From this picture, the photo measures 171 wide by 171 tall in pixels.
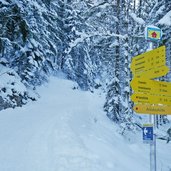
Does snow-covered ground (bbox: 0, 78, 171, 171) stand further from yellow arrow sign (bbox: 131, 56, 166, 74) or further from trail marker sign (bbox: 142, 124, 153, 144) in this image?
yellow arrow sign (bbox: 131, 56, 166, 74)

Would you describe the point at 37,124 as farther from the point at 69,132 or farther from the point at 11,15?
the point at 11,15

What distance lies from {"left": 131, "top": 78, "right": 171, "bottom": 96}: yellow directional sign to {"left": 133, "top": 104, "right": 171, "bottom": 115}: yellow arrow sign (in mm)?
266

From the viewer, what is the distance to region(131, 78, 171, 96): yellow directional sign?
18.1ft

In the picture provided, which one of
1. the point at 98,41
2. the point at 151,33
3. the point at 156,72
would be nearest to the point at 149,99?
the point at 156,72

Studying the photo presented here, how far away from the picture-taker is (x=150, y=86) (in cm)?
572

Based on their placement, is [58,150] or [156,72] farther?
[58,150]

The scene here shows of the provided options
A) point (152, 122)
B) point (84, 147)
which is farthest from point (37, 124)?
point (152, 122)

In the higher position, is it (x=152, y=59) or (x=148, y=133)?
(x=152, y=59)

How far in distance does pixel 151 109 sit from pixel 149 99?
0.19m

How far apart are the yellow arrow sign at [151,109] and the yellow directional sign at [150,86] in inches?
10.5

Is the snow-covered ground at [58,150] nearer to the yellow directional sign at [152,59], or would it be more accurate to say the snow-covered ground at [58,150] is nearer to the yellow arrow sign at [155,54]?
the yellow directional sign at [152,59]

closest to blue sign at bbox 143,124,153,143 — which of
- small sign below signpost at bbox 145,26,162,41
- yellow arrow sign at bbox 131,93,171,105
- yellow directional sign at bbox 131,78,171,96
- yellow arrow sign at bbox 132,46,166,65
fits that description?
yellow arrow sign at bbox 131,93,171,105

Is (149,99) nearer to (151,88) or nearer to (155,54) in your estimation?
(151,88)

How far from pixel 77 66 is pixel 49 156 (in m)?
30.8
